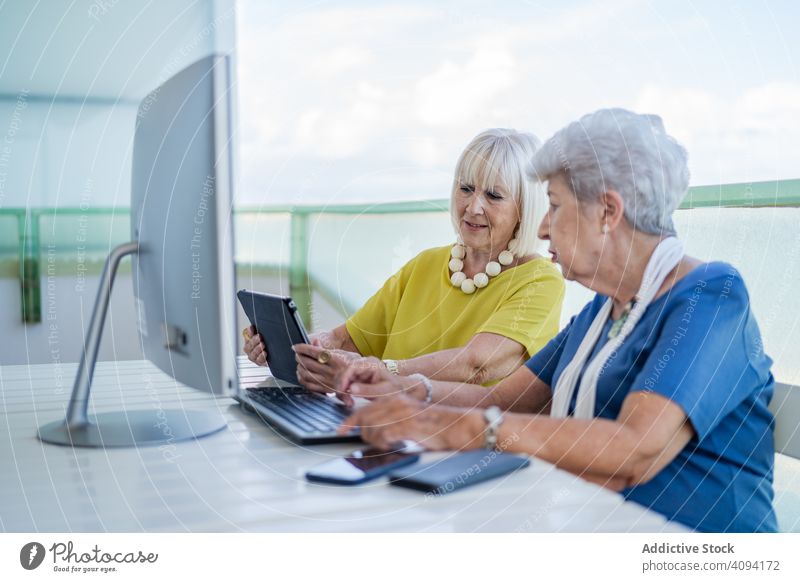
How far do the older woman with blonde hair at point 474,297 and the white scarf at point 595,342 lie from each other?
0.48 ft

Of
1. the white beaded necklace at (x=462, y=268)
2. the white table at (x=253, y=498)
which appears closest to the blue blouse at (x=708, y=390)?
the white table at (x=253, y=498)

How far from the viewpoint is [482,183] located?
1053 mm

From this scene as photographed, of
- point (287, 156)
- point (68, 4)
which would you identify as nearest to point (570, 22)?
point (287, 156)

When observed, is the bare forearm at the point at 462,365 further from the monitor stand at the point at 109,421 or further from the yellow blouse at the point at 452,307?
the monitor stand at the point at 109,421

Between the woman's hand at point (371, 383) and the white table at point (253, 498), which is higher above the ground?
the woman's hand at point (371, 383)

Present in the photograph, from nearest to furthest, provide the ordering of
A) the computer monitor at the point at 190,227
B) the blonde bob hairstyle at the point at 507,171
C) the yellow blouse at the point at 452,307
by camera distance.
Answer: the computer monitor at the point at 190,227
the blonde bob hairstyle at the point at 507,171
the yellow blouse at the point at 452,307

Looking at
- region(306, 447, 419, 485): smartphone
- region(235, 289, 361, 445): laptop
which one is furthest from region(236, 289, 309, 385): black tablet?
region(306, 447, 419, 485): smartphone

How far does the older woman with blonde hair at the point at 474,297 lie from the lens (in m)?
1.04

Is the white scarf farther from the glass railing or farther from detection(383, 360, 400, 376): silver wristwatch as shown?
detection(383, 360, 400, 376): silver wristwatch

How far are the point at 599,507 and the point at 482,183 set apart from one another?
0.52 metres

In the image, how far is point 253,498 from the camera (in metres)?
0.68

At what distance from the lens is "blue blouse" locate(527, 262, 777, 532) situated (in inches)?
31.5

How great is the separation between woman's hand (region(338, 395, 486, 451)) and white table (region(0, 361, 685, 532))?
0.04 m
